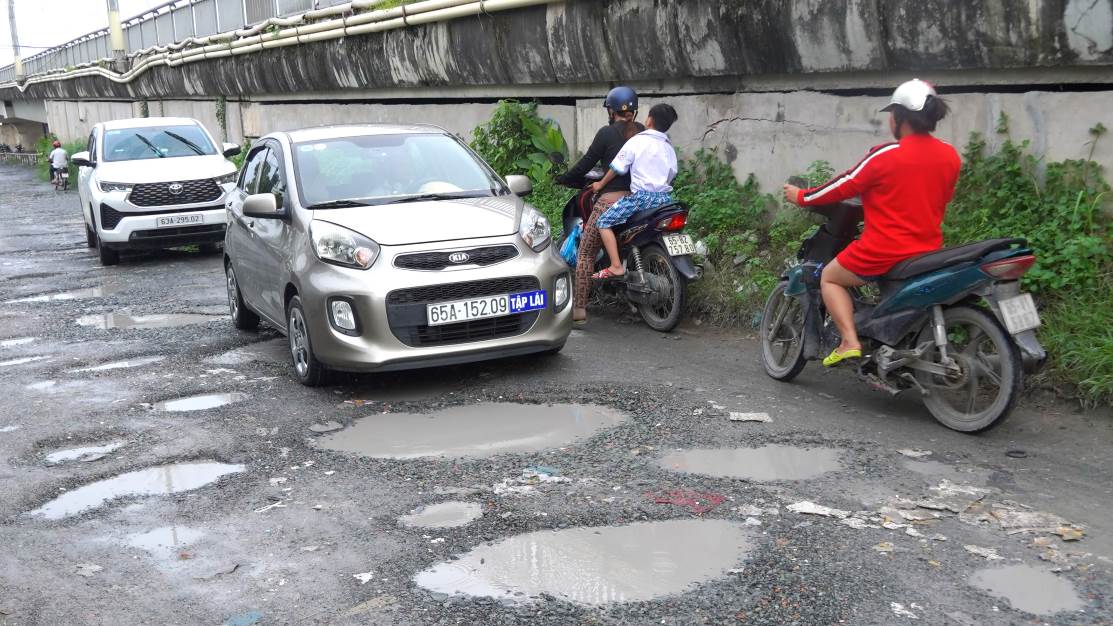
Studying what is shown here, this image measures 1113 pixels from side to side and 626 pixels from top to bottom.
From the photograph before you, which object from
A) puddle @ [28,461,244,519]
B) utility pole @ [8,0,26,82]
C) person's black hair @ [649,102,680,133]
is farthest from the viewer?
utility pole @ [8,0,26,82]

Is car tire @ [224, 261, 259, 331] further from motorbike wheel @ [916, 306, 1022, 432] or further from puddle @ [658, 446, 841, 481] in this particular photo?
motorbike wheel @ [916, 306, 1022, 432]

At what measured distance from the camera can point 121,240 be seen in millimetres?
13891

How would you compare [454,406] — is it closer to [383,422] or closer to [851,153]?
[383,422]

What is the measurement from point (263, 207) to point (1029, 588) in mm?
5347

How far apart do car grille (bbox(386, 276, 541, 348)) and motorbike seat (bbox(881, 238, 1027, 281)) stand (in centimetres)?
230

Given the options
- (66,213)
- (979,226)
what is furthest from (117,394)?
(66,213)

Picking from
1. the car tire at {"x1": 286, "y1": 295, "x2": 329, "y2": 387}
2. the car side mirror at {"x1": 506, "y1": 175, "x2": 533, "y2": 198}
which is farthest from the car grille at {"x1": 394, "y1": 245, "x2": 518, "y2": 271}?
the car side mirror at {"x1": 506, "y1": 175, "x2": 533, "y2": 198}

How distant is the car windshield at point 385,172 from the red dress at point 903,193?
2.97 metres

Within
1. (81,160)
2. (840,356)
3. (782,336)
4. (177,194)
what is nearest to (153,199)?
(177,194)

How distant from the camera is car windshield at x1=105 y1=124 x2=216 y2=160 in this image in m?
15.4

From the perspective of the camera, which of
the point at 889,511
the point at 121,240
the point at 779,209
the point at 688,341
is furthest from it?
the point at 121,240

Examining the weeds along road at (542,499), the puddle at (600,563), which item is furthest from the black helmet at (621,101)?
the puddle at (600,563)

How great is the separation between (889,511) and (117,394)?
4.96 meters

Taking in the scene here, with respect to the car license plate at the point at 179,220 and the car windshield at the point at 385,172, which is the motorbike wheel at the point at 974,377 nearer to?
the car windshield at the point at 385,172
